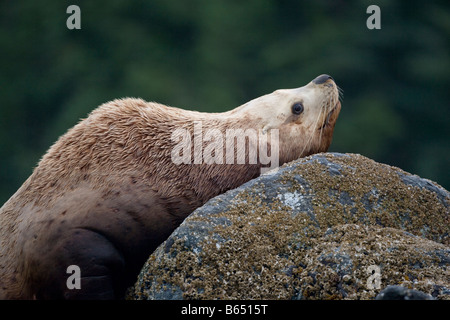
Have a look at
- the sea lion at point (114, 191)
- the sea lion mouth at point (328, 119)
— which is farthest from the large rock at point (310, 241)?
the sea lion mouth at point (328, 119)

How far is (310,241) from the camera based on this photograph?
3404 millimetres

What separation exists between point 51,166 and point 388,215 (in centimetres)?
231

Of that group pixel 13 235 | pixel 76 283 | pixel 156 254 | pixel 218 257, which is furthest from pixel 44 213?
pixel 218 257

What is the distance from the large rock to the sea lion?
42 centimetres

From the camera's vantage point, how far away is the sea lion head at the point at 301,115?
4.55 meters

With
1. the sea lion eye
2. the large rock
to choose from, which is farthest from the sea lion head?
the large rock

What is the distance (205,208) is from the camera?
141 inches

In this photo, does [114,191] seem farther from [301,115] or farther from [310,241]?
[301,115]

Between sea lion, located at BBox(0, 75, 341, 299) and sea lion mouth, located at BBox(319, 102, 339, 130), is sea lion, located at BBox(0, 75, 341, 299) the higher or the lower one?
the lower one

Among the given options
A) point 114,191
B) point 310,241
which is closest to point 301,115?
point 310,241

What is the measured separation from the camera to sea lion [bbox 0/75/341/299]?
12.1 ft

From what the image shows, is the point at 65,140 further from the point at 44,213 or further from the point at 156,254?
the point at 156,254

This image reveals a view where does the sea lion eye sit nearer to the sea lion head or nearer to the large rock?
the sea lion head

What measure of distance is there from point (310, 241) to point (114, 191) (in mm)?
1356
